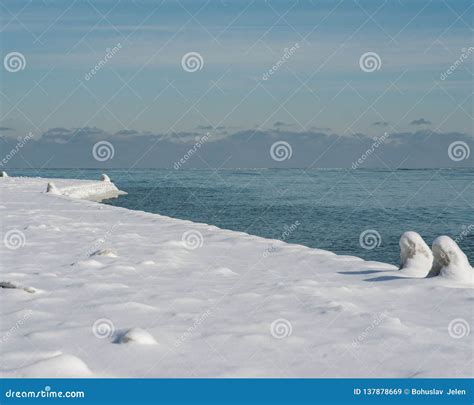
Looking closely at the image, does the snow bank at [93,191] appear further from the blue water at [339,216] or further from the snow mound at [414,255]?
the snow mound at [414,255]

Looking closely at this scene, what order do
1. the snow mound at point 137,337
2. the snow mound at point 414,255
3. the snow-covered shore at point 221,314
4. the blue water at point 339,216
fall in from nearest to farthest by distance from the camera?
the snow-covered shore at point 221,314
the snow mound at point 137,337
the snow mound at point 414,255
the blue water at point 339,216

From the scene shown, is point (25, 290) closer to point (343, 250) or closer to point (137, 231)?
point (137, 231)

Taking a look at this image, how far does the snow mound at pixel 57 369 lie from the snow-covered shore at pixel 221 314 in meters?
0.01

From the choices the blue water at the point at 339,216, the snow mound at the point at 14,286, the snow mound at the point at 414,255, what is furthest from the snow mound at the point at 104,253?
the blue water at the point at 339,216

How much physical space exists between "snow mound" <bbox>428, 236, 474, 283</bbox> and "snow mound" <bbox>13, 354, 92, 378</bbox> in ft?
18.8

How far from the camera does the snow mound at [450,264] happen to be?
336 inches

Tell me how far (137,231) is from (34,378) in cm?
971

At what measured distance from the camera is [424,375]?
→ 4973 mm

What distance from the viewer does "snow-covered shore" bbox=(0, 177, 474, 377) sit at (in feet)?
17.1

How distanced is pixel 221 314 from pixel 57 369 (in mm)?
2431
